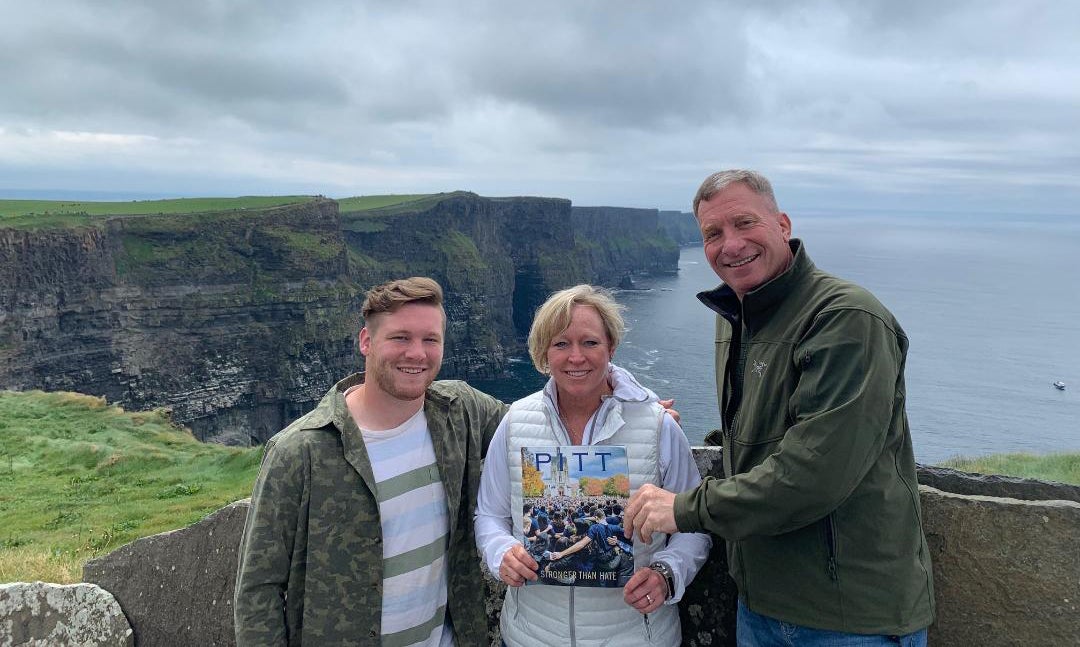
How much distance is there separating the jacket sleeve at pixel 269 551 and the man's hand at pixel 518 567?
1.16m

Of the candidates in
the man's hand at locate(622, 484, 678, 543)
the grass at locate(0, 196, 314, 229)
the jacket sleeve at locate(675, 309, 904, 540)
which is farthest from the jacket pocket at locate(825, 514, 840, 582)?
the grass at locate(0, 196, 314, 229)

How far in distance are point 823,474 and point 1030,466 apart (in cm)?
1312

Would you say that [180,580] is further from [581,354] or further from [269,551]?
[581,354]

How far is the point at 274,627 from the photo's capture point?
3861mm

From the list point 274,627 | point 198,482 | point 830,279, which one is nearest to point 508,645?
point 274,627

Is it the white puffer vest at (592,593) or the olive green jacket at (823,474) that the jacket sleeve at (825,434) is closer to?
the olive green jacket at (823,474)

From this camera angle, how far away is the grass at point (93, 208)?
68.3m

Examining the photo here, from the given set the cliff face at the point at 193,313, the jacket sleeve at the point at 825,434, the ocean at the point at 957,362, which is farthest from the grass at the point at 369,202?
the jacket sleeve at the point at 825,434

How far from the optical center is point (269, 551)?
3844 millimetres

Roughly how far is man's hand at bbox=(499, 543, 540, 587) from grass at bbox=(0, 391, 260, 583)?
16.8 ft

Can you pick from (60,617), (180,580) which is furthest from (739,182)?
(60,617)

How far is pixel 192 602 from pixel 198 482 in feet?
41.5

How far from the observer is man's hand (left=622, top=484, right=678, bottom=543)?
136 inches

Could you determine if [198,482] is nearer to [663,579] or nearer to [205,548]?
[205,548]
